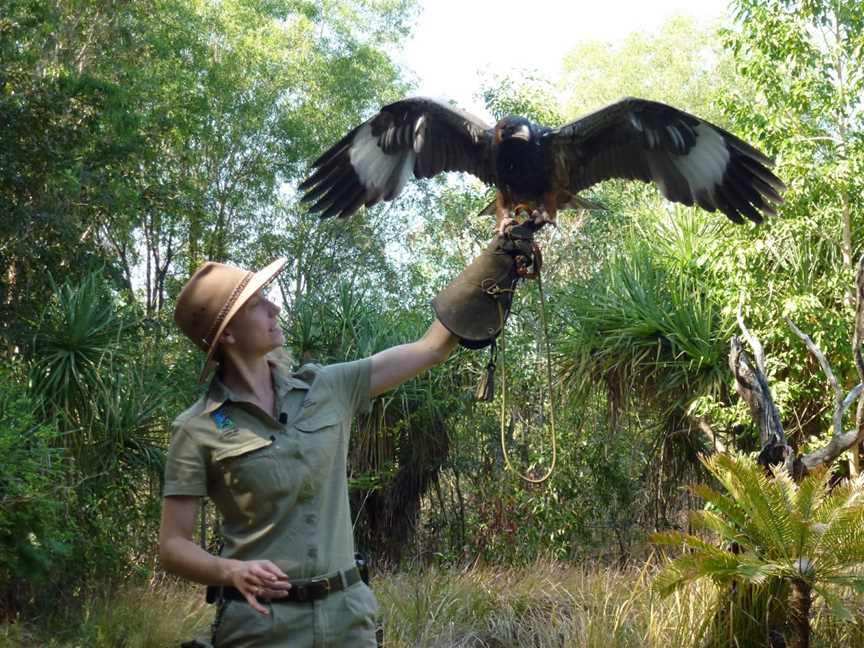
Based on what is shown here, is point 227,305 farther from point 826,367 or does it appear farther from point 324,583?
point 826,367

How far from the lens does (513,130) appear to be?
4219 millimetres

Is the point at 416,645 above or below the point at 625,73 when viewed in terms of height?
below

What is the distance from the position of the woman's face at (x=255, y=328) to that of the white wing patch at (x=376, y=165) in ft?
8.33

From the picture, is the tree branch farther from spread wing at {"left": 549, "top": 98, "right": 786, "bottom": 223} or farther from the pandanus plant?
spread wing at {"left": 549, "top": 98, "right": 786, "bottom": 223}

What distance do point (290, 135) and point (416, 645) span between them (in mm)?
10577

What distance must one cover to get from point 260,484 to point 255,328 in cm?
32

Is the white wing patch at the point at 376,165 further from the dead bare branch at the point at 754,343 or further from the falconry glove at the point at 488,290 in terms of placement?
the dead bare branch at the point at 754,343

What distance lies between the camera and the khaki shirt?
204 centimetres

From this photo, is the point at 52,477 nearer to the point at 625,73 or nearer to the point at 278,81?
the point at 278,81

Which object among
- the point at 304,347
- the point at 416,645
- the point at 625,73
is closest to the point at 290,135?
the point at 304,347

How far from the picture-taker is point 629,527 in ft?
32.8

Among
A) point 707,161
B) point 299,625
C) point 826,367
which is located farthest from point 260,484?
point 826,367

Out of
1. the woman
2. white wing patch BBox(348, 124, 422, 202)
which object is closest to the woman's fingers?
the woman

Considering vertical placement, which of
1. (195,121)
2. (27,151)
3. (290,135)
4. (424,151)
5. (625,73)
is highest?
(625,73)
